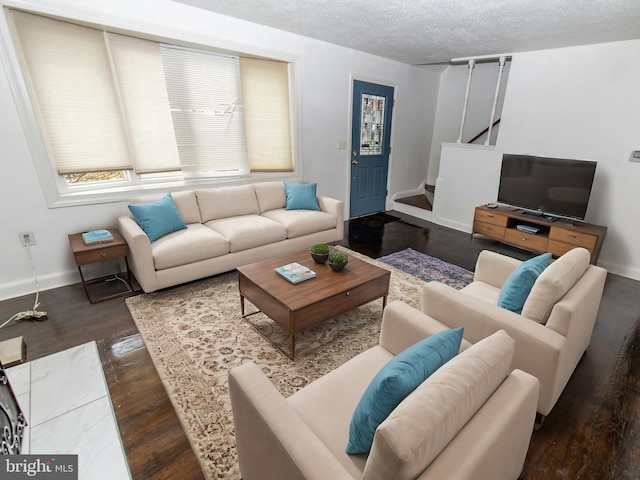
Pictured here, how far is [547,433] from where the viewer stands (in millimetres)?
1623

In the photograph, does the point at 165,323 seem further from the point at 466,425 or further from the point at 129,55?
the point at 129,55

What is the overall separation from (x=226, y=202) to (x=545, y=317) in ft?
9.86

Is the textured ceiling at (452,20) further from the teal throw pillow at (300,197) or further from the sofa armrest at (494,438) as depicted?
the sofa armrest at (494,438)

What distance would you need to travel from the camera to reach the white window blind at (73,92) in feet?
8.35

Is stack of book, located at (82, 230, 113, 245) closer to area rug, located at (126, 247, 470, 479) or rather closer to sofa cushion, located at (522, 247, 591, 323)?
area rug, located at (126, 247, 470, 479)

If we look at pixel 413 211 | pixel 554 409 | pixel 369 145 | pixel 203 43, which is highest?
pixel 203 43

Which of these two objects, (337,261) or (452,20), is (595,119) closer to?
(452,20)

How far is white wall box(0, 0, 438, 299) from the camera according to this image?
257 cm

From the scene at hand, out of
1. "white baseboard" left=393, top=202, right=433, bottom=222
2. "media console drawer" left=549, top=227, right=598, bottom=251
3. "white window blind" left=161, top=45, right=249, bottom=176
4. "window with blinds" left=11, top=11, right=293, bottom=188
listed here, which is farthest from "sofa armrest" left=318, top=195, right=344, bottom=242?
"media console drawer" left=549, top=227, right=598, bottom=251

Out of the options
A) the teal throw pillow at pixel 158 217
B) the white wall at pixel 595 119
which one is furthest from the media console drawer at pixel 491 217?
the teal throw pillow at pixel 158 217

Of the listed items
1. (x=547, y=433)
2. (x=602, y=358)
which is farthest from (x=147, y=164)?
(x=602, y=358)

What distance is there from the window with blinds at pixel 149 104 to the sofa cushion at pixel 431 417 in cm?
334

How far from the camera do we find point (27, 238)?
8.91 feet

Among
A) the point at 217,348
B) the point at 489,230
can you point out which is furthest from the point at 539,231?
the point at 217,348
